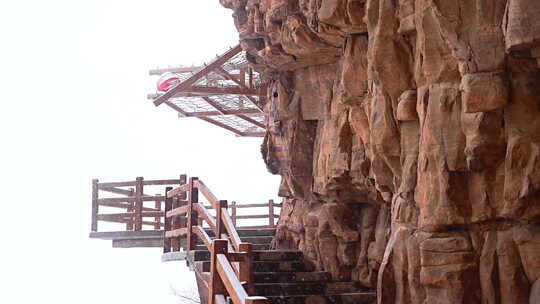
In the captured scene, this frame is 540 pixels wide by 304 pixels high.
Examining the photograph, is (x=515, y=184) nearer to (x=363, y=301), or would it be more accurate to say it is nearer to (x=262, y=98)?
(x=363, y=301)

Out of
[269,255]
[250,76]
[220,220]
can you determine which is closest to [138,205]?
[250,76]

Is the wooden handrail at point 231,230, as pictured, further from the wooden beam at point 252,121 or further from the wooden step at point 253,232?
the wooden beam at point 252,121

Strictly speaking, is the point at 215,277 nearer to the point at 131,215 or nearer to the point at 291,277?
the point at 291,277

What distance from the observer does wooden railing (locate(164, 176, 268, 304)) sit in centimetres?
690

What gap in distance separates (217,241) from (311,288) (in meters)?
1.96

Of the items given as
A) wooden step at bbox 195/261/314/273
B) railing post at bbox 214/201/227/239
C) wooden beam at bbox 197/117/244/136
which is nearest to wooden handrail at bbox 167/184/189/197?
railing post at bbox 214/201/227/239

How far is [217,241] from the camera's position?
743 cm

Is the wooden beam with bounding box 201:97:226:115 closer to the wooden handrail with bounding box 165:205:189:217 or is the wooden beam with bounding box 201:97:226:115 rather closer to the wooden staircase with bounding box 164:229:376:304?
the wooden handrail with bounding box 165:205:189:217

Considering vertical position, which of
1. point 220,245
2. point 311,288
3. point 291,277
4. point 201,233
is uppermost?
point 201,233

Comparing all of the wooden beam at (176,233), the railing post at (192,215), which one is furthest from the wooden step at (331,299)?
the wooden beam at (176,233)

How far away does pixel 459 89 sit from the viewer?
19.3 feet

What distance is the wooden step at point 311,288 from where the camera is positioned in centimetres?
865

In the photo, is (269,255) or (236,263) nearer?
(236,263)

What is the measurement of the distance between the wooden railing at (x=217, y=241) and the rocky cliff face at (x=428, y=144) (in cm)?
138
